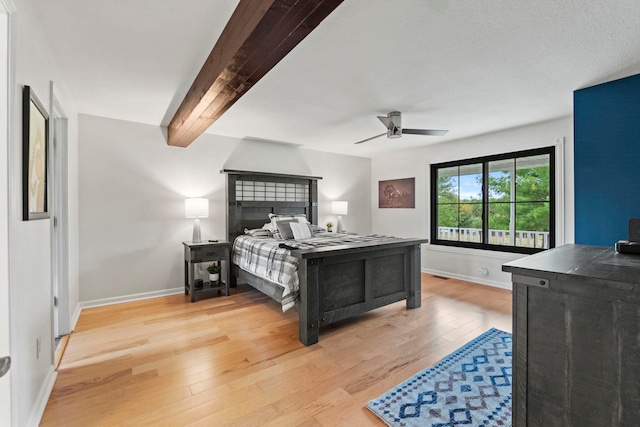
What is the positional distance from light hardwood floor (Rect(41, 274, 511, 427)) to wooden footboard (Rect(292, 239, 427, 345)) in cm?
19

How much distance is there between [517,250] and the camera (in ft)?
14.2

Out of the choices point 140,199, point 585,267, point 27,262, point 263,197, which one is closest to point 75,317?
point 140,199

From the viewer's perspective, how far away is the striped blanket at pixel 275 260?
111 inches

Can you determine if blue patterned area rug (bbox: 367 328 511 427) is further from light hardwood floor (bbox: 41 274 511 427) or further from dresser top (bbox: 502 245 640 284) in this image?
dresser top (bbox: 502 245 640 284)

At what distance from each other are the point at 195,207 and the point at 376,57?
9.79 feet

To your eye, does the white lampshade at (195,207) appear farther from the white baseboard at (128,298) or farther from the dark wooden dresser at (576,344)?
the dark wooden dresser at (576,344)

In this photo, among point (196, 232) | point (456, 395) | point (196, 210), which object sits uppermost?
point (196, 210)

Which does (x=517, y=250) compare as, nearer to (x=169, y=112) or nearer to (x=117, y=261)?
(x=169, y=112)

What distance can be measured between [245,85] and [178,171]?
8.38 ft

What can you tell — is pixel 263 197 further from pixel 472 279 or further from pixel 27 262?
pixel 472 279

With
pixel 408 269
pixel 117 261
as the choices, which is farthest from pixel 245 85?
pixel 117 261

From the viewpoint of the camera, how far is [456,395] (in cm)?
192

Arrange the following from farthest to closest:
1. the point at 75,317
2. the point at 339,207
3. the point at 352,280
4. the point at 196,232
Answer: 1. the point at 339,207
2. the point at 196,232
3. the point at 75,317
4. the point at 352,280

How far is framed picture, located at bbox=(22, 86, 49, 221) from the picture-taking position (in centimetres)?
156
